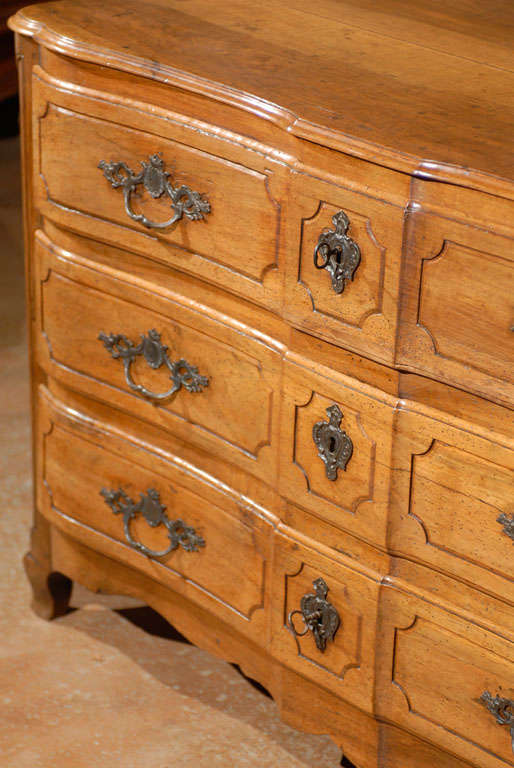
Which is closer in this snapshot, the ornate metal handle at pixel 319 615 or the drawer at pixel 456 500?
the drawer at pixel 456 500

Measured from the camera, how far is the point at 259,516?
64.7 inches

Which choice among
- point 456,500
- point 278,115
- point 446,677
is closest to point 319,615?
point 446,677

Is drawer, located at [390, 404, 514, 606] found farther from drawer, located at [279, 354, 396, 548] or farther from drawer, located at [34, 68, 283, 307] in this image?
→ drawer, located at [34, 68, 283, 307]

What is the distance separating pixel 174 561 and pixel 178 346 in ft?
1.13

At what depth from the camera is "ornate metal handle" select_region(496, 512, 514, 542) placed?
1.35 metres

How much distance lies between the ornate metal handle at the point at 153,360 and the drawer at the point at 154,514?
11 cm

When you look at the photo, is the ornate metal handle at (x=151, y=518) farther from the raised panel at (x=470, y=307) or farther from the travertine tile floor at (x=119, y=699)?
the raised panel at (x=470, y=307)

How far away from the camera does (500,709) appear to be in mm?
1460

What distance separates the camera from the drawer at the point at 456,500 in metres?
1.36

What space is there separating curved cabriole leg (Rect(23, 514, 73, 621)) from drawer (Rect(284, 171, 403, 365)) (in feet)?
2.62

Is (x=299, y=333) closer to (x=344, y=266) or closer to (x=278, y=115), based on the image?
(x=344, y=266)

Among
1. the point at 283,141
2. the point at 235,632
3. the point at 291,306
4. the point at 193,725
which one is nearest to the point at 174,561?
the point at 235,632

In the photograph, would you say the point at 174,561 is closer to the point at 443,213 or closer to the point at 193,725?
the point at 193,725

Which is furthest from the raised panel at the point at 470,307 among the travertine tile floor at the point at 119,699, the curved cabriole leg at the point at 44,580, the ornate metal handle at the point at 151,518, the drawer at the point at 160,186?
the curved cabriole leg at the point at 44,580
